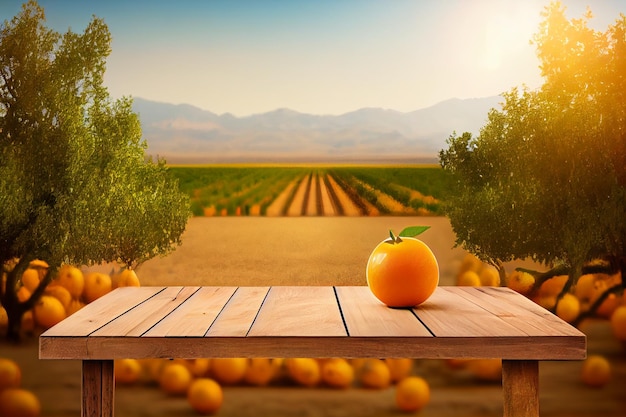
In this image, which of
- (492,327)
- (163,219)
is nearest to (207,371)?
(163,219)

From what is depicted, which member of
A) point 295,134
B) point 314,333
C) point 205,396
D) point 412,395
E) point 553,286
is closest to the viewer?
point 314,333

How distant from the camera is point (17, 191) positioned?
2.71 metres

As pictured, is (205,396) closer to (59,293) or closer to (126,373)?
(126,373)

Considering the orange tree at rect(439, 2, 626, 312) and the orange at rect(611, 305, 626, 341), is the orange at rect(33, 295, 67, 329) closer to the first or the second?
the orange tree at rect(439, 2, 626, 312)

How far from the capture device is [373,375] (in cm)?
284

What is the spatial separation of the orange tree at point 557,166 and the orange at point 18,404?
72.4 inches

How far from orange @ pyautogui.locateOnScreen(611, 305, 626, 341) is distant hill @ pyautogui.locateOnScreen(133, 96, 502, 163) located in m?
1.04

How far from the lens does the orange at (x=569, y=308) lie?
2889 millimetres

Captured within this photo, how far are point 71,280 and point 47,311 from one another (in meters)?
0.16

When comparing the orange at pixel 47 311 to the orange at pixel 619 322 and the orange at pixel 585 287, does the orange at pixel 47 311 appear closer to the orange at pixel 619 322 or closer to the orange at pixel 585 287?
the orange at pixel 585 287

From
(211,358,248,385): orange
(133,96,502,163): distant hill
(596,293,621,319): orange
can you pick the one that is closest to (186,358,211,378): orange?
(211,358,248,385): orange

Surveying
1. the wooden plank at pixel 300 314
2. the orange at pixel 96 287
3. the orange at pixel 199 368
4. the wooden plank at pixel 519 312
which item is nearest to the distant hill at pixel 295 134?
the orange at pixel 96 287

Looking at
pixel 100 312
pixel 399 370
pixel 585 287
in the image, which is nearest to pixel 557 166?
pixel 585 287

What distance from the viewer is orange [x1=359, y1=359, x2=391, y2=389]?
283cm
